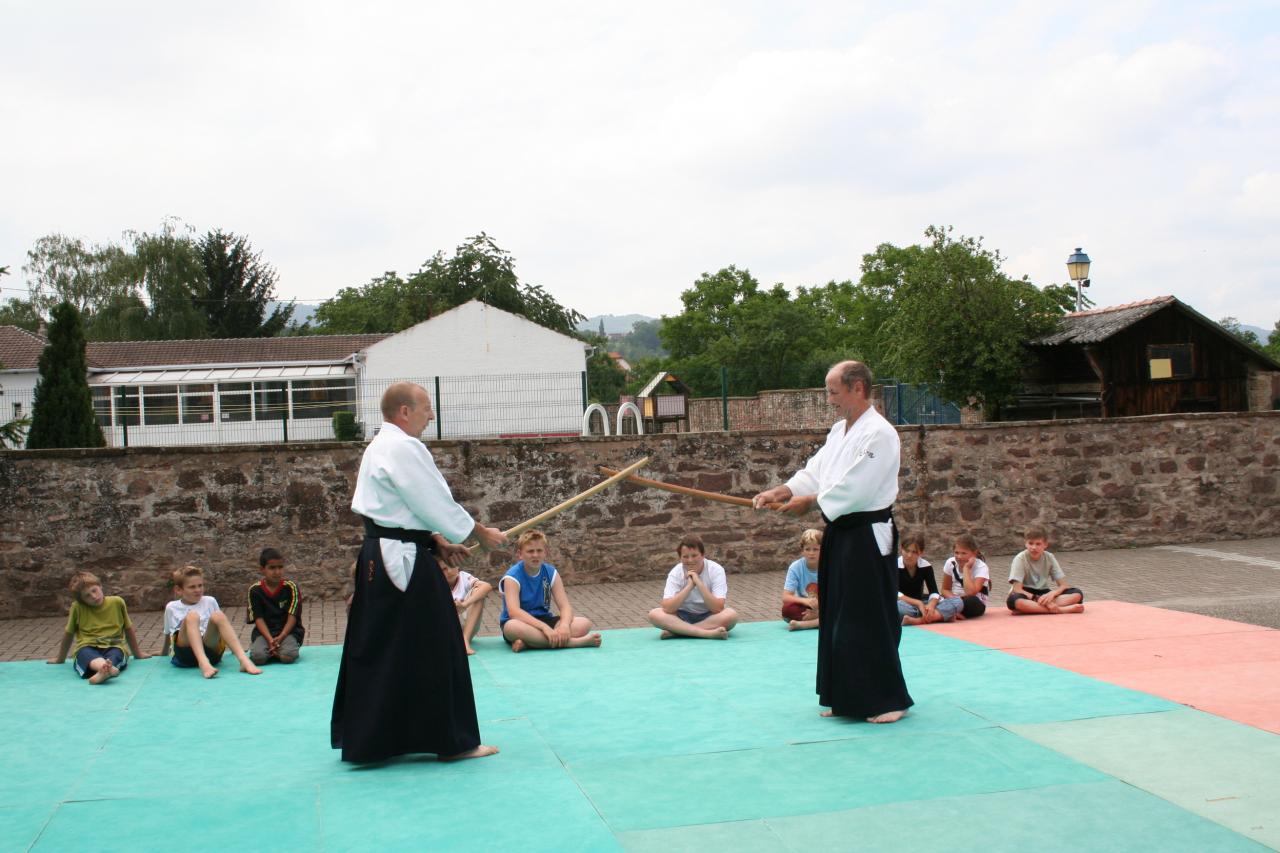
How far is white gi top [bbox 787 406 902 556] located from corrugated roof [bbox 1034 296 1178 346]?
1407 centimetres

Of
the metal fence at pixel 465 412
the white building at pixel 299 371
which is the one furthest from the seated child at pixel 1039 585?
the white building at pixel 299 371

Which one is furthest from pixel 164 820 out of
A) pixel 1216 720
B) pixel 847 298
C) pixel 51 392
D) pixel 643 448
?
pixel 847 298

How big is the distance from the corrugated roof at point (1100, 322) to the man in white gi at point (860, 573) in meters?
14.1

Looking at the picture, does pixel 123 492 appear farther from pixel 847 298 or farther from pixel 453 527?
pixel 847 298

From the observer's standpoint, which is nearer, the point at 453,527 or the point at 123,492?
the point at 453,527

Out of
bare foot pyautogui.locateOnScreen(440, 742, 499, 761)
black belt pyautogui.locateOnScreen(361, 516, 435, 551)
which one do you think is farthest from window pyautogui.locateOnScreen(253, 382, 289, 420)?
bare foot pyautogui.locateOnScreen(440, 742, 499, 761)

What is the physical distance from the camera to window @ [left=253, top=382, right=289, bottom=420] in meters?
19.7

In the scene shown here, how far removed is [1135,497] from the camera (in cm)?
1295

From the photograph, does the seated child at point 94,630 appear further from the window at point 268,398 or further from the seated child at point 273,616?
the window at point 268,398

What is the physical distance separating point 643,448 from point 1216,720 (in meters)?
7.22

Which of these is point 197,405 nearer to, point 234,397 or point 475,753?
point 234,397

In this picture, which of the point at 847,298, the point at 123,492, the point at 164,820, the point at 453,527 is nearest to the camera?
the point at 164,820

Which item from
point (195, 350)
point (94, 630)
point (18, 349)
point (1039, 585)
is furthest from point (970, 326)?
point (18, 349)

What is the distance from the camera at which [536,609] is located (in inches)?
326
